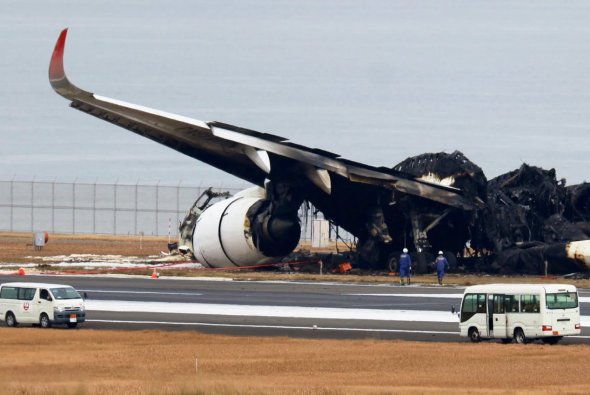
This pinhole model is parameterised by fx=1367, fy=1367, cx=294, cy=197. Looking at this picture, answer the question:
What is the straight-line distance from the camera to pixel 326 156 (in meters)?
76.7

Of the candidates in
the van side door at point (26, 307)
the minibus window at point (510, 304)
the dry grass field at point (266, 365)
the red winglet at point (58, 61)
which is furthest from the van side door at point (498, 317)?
the red winglet at point (58, 61)

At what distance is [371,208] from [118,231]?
235 ft

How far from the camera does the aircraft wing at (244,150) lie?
7369cm

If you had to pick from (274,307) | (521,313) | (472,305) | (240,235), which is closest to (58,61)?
(240,235)

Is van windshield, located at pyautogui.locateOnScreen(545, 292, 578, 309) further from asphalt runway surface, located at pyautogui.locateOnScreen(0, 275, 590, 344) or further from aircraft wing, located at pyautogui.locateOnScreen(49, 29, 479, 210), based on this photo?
aircraft wing, located at pyautogui.locateOnScreen(49, 29, 479, 210)

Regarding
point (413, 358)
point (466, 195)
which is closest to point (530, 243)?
point (466, 195)

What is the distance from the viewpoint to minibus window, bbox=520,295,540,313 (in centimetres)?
4372

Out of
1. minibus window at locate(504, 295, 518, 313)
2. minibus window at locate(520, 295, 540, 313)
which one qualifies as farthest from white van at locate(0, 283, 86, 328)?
minibus window at locate(520, 295, 540, 313)

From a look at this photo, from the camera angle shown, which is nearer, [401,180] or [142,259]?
[401,180]

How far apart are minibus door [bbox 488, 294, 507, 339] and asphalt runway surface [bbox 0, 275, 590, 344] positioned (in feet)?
4.80

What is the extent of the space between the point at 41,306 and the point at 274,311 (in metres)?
10.8

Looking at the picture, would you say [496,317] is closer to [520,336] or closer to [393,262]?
[520,336]

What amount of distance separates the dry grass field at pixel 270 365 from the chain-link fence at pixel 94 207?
318ft

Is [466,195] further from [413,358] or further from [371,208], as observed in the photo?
[413,358]
